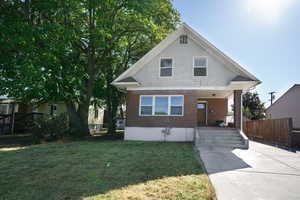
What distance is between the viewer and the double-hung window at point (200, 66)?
1207cm

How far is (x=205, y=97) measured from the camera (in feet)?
47.7

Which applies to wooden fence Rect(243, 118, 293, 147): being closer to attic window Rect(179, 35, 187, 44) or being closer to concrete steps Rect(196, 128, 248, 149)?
concrete steps Rect(196, 128, 248, 149)

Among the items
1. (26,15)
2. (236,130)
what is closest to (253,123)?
(236,130)

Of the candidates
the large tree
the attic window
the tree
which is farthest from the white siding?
the tree

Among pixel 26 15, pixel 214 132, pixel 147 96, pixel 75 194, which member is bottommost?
pixel 75 194

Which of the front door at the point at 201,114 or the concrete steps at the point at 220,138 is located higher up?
the front door at the point at 201,114

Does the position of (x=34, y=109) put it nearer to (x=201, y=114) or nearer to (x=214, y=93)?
(x=201, y=114)

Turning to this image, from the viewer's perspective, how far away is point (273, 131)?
42.6ft

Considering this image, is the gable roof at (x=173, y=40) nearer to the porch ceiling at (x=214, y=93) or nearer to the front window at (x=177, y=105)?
the porch ceiling at (x=214, y=93)

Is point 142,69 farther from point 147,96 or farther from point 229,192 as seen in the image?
point 229,192

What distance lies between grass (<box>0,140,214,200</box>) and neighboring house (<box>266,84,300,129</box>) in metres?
19.5

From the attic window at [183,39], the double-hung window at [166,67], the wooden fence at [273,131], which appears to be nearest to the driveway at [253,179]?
the wooden fence at [273,131]

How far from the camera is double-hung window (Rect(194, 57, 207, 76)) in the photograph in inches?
475

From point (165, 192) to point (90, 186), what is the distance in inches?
67.7
